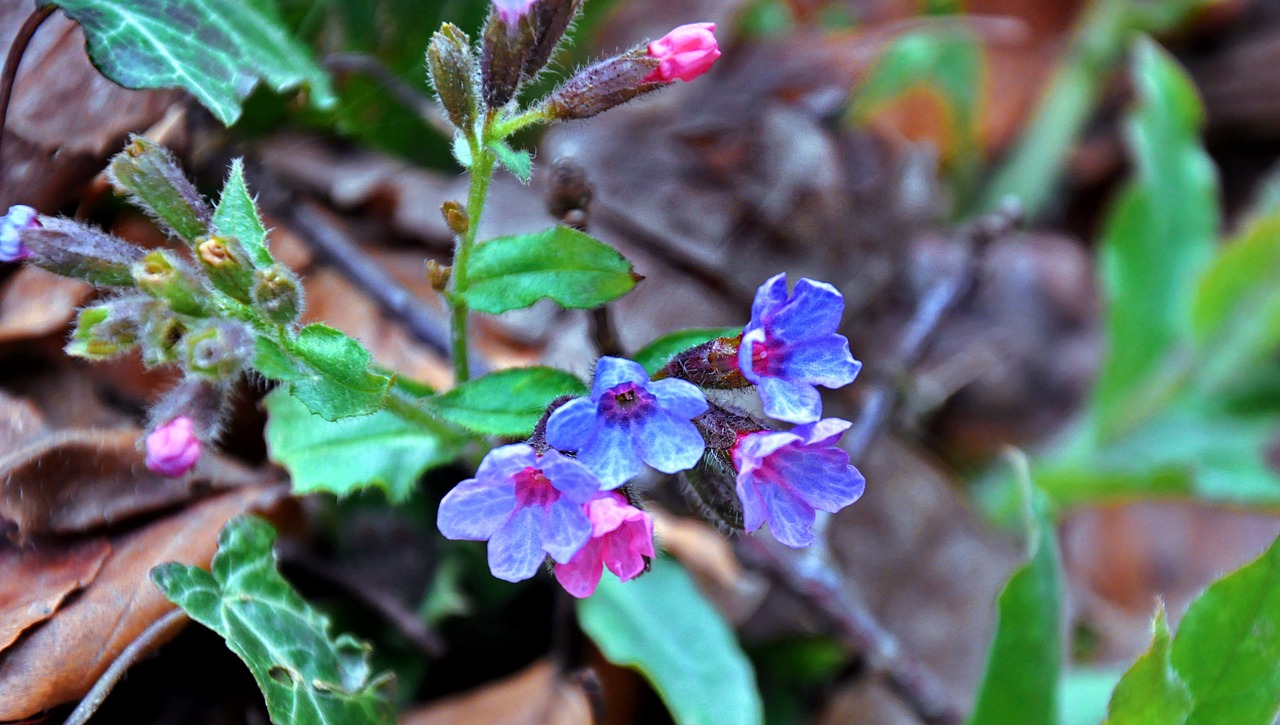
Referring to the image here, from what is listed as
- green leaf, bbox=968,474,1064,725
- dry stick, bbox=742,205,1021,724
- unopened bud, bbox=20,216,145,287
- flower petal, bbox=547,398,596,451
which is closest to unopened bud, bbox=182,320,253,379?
unopened bud, bbox=20,216,145,287

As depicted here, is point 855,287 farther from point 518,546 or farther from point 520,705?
point 518,546

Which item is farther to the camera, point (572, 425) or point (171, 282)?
point (171, 282)

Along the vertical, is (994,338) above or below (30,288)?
below

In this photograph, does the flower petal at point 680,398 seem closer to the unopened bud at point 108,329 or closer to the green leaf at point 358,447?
the green leaf at point 358,447

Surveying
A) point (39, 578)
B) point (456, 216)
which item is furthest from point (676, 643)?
point (39, 578)

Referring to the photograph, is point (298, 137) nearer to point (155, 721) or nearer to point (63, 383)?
point (63, 383)

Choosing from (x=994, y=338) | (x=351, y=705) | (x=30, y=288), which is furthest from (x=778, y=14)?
(x=351, y=705)
